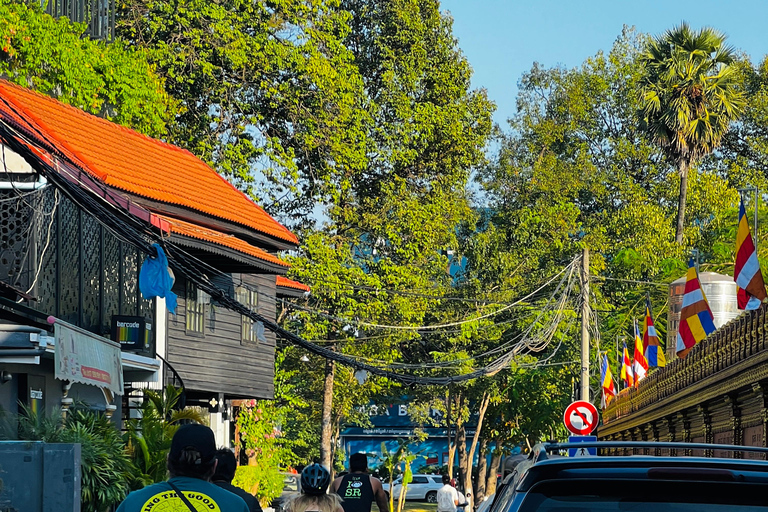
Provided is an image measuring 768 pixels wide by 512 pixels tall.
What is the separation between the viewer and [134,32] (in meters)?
34.8

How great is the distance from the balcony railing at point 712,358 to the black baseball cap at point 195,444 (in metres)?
8.76

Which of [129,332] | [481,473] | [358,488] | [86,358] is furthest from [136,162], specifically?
[481,473]

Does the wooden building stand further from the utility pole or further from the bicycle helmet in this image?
the utility pole

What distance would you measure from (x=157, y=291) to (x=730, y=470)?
1160 centimetres

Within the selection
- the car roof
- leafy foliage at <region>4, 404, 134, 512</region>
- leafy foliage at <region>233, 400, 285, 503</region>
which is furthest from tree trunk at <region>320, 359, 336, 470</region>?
the car roof

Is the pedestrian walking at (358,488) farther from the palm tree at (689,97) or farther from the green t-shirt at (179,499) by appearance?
the palm tree at (689,97)

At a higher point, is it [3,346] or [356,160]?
[356,160]

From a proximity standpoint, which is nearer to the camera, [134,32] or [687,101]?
[134,32]

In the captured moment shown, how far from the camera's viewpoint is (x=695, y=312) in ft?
62.2

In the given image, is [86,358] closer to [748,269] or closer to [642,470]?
[748,269]

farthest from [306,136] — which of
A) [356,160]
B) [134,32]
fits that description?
[134,32]

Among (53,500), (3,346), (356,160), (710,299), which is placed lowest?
(53,500)

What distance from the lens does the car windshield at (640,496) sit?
386 centimetres

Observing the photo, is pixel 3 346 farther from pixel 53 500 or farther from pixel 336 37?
pixel 336 37
